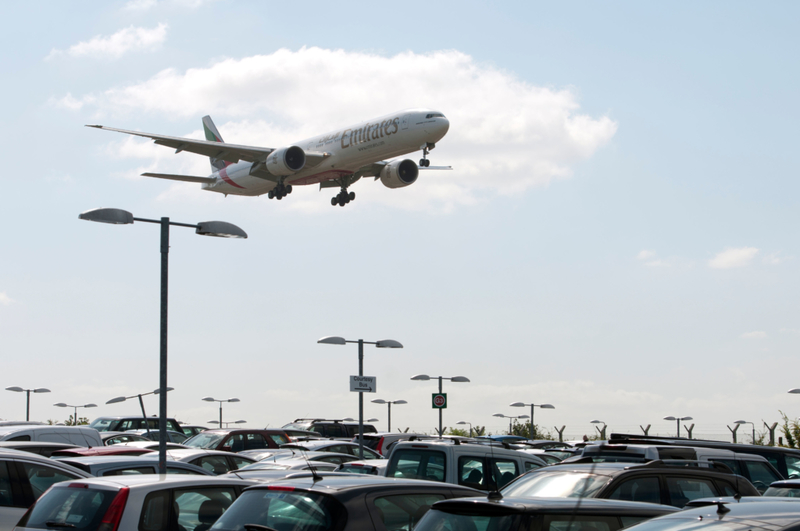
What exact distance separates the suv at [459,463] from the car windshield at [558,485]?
2829 mm

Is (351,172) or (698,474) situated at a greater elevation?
(351,172)

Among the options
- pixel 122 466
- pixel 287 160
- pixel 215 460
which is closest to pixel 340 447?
pixel 215 460

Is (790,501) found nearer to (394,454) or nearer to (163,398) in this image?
(394,454)

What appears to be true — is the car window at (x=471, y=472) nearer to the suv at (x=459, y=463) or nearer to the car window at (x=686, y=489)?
the suv at (x=459, y=463)

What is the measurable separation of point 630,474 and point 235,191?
3880 centimetres

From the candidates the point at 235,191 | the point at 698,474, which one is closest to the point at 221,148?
the point at 235,191

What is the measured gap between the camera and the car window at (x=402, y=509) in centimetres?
674

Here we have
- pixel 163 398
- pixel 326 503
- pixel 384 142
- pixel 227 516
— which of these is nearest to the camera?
pixel 326 503

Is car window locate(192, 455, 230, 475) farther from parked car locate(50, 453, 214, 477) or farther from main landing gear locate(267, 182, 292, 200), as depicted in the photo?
main landing gear locate(267, 182, 292, 200)

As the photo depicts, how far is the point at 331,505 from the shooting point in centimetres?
646

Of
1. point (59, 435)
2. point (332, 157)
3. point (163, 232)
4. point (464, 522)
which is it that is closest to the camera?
point (464, 522)

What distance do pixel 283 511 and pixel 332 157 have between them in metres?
34.0

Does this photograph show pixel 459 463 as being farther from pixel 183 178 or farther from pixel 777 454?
pixel 183 178

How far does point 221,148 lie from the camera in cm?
4119
